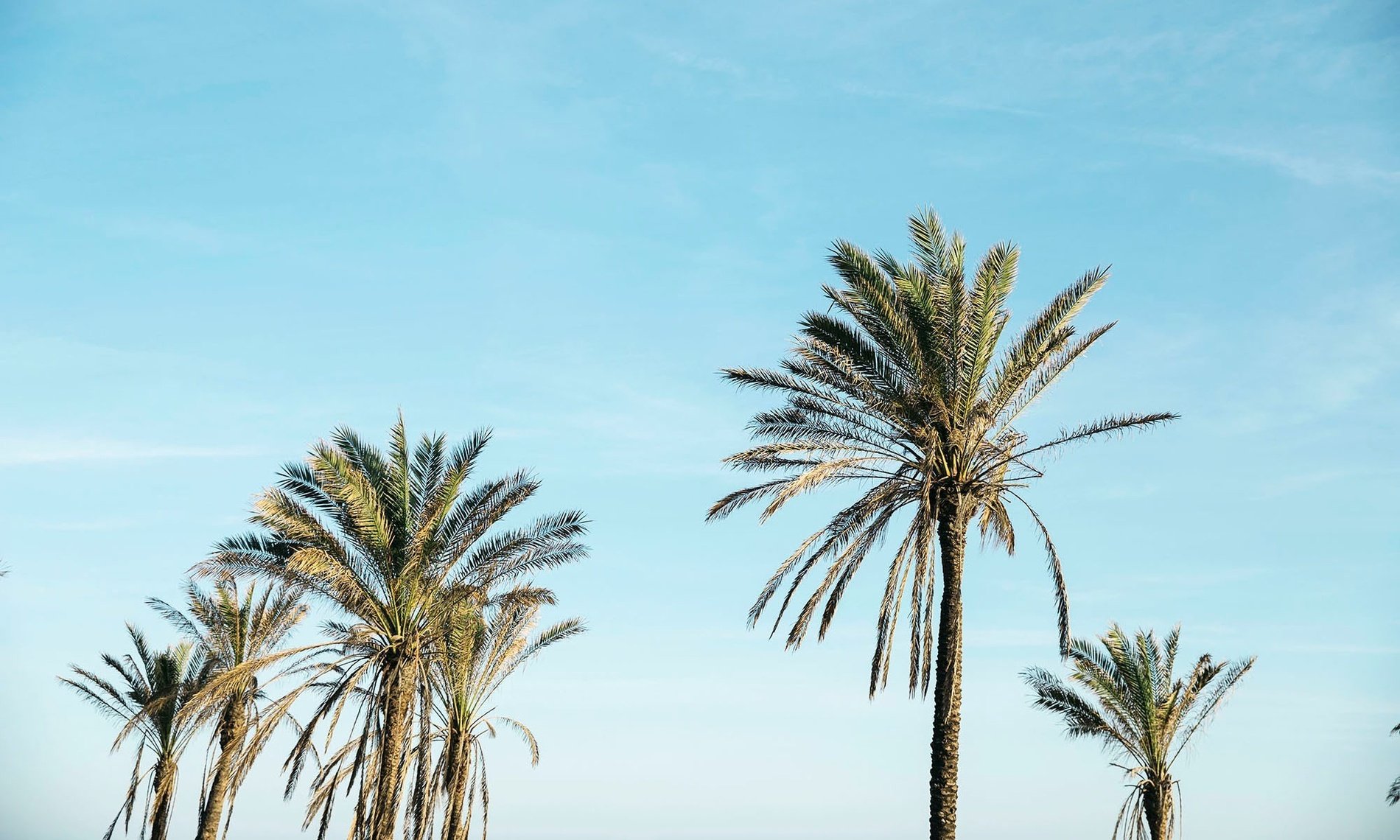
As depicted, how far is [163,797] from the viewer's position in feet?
111

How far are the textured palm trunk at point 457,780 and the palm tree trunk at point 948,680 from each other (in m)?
16.3

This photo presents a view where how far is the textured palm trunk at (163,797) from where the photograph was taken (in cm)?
3372

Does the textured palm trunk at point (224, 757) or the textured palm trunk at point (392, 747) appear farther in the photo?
the textured palm trunk at point (224, 757)

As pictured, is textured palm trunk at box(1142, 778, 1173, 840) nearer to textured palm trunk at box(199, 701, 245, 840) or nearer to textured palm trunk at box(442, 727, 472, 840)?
textured palm trunk at box(442, 727, 472, 840)

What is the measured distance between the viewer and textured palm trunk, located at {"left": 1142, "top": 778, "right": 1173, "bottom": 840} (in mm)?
29469

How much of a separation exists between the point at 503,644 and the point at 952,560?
16.0 meters

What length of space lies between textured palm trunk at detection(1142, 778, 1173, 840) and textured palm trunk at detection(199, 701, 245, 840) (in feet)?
78.7

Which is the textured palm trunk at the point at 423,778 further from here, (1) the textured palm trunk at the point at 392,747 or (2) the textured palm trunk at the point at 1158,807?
(2) the textured palm trunk at the point at 1158,807

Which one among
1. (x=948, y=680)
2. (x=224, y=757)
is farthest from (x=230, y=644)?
(x=948, y=680)

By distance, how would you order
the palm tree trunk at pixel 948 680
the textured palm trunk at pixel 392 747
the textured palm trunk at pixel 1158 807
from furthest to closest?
1. the textured palm trunk at pixel 1158 807
2. the textured palm trunk at pixel 392 747
3. the palm tree trunk at pixel 948 680

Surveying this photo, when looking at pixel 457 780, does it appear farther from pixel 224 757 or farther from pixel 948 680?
pixel 948 680

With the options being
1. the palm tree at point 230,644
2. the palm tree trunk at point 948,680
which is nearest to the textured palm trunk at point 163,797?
the palm tree at point 230,644

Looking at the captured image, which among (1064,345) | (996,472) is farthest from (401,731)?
(1064,345)

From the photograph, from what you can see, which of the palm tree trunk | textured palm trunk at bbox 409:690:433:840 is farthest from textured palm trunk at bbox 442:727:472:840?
the palm tree trunk
